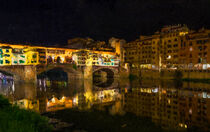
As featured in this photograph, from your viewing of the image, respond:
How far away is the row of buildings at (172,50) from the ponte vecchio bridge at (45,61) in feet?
40.8

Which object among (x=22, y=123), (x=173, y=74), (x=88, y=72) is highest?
(x=22, y=123)

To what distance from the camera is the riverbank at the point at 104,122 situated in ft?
38.0

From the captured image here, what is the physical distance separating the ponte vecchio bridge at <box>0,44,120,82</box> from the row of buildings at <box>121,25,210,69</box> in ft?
40.8

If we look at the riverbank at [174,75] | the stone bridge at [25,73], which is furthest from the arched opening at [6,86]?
the riverbank at [174,75]

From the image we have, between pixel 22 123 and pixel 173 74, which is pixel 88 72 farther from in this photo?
pixel 22 123

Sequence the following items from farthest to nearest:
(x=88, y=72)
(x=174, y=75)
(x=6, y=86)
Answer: (x=88, y=72) → (x=174, y=75) → (x=6, y=86)

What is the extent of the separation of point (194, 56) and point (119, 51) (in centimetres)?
4006

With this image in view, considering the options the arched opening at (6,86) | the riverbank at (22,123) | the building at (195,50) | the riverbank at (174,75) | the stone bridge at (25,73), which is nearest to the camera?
the riverbank at (22,123)

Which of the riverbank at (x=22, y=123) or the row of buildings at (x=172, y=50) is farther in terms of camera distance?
the row of buildings at (x=172, y=50)

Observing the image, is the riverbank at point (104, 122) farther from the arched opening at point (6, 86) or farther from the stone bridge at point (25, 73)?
the stone bridge at point (25, 73)

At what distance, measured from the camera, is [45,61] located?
56000 mm

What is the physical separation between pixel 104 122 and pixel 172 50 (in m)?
65.9

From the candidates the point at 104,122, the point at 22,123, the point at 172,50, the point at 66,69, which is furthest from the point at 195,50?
the point at 22,123

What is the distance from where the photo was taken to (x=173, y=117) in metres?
15.2
